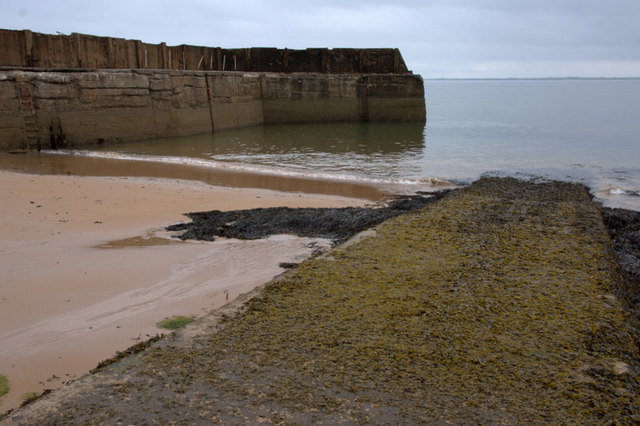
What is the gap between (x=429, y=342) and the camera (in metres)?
2.62

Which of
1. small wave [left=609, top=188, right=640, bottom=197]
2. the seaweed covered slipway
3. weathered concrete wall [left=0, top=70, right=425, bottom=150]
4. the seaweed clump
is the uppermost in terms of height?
weathered concrete wall [left=0, top=70, right=425, bottom=150]

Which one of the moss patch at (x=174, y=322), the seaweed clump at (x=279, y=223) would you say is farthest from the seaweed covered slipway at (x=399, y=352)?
the seaweed clump at (x=279, y=223)

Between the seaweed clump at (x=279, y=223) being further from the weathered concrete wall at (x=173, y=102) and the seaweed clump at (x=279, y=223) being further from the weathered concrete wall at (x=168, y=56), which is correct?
the weathered concrete wall at (x=168, y=56)

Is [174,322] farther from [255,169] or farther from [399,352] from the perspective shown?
[255,169]

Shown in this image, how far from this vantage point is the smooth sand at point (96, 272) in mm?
3287

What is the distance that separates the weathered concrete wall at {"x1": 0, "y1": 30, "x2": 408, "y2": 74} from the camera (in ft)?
46.3

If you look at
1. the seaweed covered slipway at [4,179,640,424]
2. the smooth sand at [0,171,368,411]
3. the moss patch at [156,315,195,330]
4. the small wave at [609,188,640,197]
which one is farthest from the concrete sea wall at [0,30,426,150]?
the small wave at [609,188,640,197]

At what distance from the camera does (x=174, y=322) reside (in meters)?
3.67

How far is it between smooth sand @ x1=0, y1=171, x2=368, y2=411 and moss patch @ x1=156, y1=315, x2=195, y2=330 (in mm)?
69

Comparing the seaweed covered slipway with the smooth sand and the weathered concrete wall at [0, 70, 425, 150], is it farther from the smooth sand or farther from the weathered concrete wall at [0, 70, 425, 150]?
the weathered concrete wall at [0, 70, 425, 150]

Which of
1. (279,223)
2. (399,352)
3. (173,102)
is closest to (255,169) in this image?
(173,102)

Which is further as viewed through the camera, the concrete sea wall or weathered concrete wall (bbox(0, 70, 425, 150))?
the concrete sea wall

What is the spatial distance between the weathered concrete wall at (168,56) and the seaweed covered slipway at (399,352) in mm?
13387

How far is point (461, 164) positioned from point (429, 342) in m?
12.7
